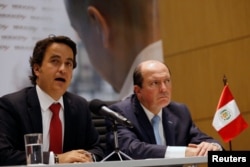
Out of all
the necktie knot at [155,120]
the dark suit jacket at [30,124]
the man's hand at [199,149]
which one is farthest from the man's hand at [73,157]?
the necktie knot at [155,120]

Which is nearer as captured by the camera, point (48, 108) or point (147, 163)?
point (147, 163)

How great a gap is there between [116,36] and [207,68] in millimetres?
1046

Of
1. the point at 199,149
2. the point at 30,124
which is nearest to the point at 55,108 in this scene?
the point at 30,124

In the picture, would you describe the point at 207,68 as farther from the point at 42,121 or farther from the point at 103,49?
the point at 42,121

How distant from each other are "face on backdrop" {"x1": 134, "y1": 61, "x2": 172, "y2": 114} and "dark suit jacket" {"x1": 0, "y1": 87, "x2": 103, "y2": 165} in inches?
16.4

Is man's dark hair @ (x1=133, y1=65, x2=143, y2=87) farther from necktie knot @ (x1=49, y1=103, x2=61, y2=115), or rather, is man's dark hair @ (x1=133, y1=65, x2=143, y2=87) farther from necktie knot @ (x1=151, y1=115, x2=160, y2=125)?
necktie knot @ (x1=49, y1=103, x2=61, y2=115)

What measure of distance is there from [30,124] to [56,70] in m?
0.36

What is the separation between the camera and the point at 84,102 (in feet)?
11.6

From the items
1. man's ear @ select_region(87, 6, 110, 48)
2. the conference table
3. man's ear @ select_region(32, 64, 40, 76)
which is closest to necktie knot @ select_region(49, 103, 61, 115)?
man's ear @ select_region(32, 64, 40, 76)

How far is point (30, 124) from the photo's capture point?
3152 mm

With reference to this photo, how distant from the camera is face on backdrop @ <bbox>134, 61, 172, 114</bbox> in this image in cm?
361

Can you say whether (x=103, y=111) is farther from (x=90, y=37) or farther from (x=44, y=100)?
(x=90, y=37)

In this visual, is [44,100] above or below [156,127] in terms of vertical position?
above

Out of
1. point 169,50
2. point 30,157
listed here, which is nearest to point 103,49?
point 169,50
